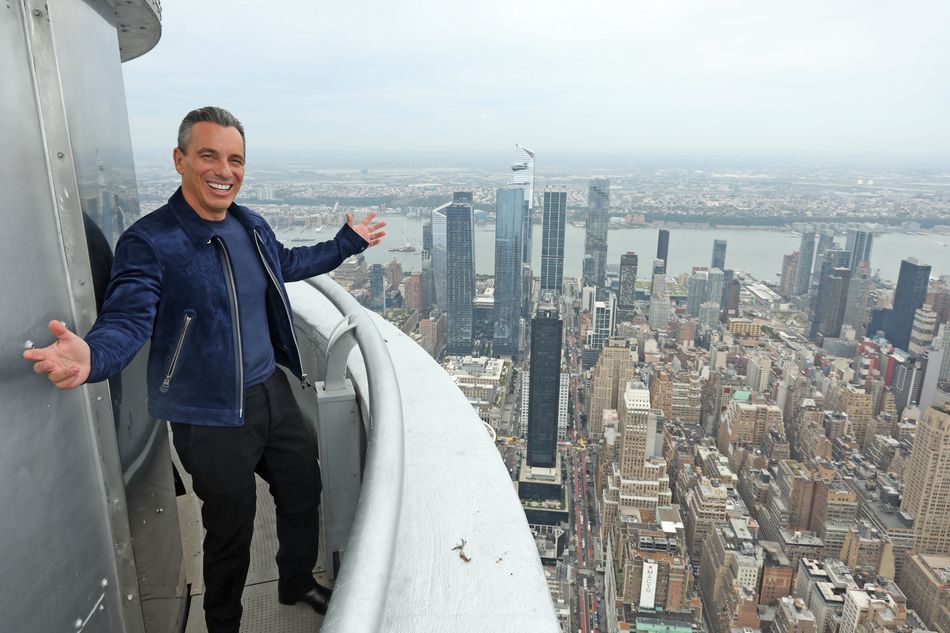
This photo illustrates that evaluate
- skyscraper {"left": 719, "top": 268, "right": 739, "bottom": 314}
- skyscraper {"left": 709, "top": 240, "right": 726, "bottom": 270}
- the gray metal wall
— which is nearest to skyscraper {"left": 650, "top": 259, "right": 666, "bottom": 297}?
skyscraper {"left": 709, "top": 240, "right": 726, "bottom": 270}

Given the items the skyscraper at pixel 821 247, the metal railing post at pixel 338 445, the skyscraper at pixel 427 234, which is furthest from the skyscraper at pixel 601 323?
the metal railing post at pixel 338 445

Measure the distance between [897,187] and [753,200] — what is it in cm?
443

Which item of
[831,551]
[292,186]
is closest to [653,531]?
[831,551]

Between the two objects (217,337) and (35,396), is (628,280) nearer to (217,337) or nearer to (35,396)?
(217,337)

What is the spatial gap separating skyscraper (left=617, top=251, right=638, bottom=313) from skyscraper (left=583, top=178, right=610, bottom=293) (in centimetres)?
65

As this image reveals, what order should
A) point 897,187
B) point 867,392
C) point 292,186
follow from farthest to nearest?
point 897,187
point 867,392
point 292,186

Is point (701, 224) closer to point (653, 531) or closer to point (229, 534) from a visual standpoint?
point (653, 531)

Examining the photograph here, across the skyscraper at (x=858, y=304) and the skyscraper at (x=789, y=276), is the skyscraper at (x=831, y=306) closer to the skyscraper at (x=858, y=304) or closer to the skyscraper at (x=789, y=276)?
the skyscraper at (x=858, y=304)

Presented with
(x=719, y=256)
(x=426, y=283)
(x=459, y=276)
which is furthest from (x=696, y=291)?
(x=426, y=283)

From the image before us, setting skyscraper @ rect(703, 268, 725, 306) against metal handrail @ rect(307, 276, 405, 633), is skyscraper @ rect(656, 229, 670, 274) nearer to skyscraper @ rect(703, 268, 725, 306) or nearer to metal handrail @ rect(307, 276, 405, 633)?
skyscraper @ rect(703, 268, 725, 306)

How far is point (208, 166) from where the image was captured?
2.26 feet

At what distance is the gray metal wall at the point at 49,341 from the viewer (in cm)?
44

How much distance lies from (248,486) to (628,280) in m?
17.9

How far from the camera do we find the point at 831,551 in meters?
7.92
